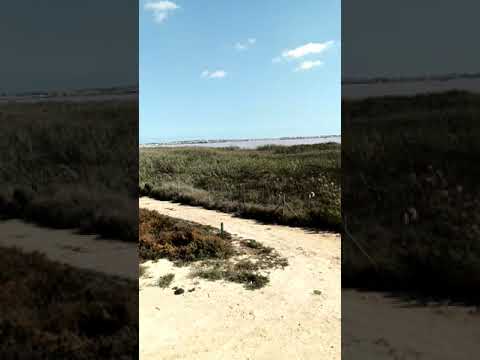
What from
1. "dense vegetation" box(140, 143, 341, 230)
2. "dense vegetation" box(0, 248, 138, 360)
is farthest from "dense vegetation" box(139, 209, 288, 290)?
"dense vegetation" box(0, 248, 138, 360)

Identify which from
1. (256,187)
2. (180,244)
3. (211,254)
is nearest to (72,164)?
(211,254)

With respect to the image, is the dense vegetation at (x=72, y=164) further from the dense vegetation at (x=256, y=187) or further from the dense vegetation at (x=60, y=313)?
the dense vegetation at (x=256, y=187)

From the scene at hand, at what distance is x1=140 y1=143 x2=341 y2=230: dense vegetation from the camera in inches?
419

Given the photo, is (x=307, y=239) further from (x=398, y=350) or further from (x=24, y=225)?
(x=24, y=225)

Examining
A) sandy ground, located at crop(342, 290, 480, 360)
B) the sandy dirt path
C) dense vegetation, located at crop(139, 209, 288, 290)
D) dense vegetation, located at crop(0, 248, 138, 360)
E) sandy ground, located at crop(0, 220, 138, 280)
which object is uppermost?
sandy ground, located at crop(0, 220, 138, 280)

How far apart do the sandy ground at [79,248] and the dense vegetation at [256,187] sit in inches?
319

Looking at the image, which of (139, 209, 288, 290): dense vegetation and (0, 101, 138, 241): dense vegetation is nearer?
(0, 101, 138, 241): dense vegetation

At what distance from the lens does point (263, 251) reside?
7.73 metres

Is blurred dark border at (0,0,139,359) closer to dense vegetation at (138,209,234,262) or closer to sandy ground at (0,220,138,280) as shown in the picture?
sandy ground at (0,220,138,280)

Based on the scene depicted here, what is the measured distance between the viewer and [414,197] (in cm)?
285

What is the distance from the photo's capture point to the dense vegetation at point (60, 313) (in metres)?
2.14

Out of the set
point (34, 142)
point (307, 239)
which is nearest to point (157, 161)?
point (307, 239)

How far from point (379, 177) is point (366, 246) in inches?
26.5

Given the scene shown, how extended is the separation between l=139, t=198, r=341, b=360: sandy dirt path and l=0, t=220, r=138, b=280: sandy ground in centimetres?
190
